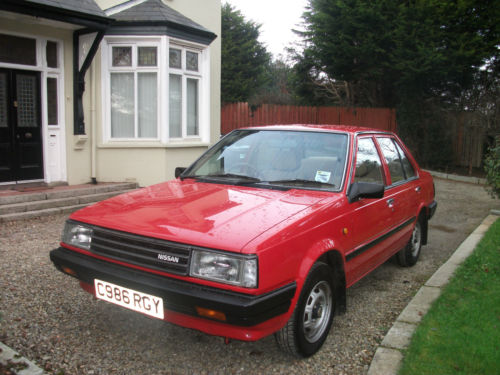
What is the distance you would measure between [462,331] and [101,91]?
9000 millimetres

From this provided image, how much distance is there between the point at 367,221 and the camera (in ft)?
13.6

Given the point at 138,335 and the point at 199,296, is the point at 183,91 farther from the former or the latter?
the point at 199,296

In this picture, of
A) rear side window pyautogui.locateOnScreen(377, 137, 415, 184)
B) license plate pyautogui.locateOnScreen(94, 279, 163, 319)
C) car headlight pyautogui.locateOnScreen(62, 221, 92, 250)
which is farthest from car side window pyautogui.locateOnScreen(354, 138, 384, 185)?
car headlight pyautogui.locateOnScreen(62, 221, 92, 250)

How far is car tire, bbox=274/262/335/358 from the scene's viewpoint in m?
3.16

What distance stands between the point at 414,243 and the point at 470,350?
252cm

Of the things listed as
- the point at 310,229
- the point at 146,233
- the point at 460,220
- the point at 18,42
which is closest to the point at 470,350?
the point at 310,229

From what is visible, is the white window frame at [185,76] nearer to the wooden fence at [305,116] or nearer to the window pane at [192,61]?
the window pane at [192,61]

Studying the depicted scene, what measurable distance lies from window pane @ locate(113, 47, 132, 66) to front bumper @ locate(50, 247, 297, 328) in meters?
8.10

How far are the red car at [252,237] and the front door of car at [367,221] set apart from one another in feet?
0.04

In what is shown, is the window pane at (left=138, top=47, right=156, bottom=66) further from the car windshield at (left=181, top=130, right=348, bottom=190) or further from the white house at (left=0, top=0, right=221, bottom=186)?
the car windshield at (left=181, top=130, right=348, bottom=190)

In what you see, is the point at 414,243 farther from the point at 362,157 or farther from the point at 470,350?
the point at 470,350

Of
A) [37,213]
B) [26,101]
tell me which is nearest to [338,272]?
[37,213]

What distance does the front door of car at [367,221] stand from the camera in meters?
3.91

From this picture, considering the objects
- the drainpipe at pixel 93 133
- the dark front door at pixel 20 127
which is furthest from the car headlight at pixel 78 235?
the drainpipe at pixel 93 133
